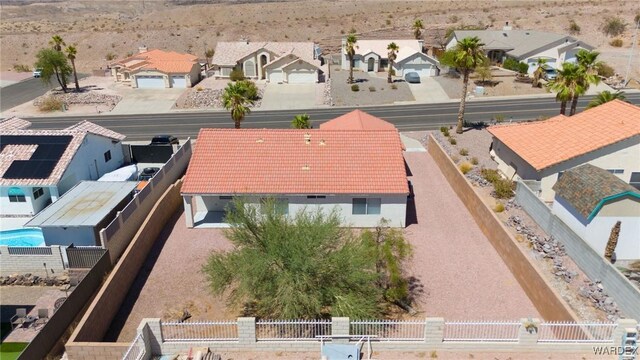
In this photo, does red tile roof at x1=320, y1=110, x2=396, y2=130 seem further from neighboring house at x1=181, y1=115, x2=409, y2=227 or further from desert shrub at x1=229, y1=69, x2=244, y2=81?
desert shrub at x1=229, y1=69, x2=244, y2=81

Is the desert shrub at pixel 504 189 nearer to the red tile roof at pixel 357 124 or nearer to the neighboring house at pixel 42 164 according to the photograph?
the red tile roof at pixel 357 124

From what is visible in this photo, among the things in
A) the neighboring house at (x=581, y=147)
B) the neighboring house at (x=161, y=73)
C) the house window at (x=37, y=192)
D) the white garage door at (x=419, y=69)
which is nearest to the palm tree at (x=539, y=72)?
the white garage door at (x=419, y=69)

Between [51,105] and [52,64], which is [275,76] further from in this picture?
[52,64]

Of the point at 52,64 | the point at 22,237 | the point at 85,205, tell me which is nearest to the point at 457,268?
the point at 85,205

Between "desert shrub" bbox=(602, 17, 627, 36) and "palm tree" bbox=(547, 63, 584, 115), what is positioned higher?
"desert shrub" bbox=(602, 17, 627, 36)

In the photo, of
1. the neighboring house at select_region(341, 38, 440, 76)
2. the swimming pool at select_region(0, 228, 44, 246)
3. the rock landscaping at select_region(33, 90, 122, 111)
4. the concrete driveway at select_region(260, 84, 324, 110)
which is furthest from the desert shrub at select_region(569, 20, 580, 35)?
the swimming pool at select_region(0, 228, 44, 246)

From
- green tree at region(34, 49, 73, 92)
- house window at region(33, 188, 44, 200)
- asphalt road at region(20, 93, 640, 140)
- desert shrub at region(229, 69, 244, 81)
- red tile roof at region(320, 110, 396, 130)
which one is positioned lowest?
asphalt road at region(20, 93, 640, 140)

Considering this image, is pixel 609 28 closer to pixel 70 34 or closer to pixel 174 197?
pixel 174 197
